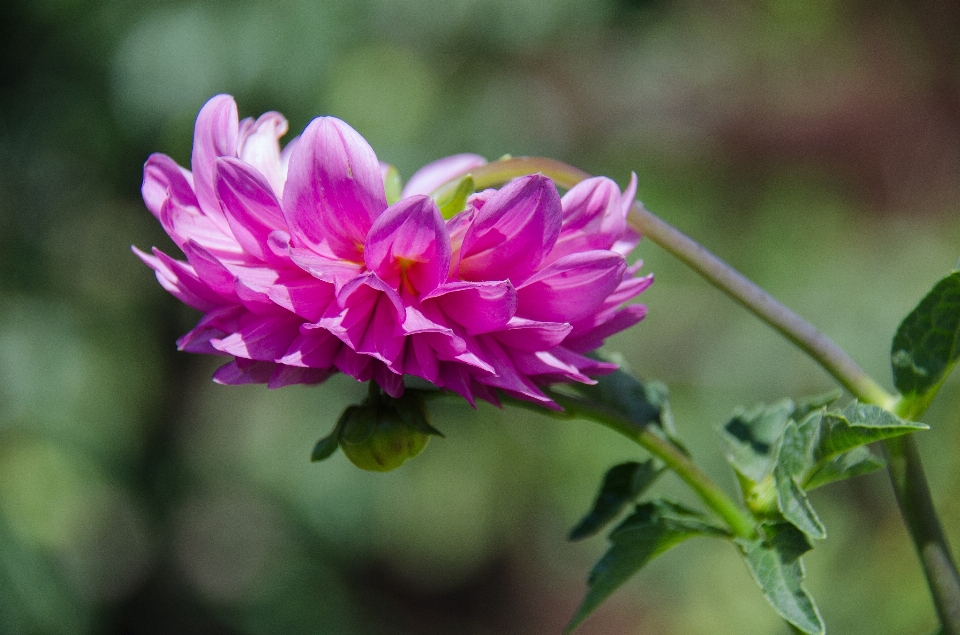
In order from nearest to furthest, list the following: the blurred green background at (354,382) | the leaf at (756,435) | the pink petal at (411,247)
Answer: the pink petal at (411,247) < the leaf at (756,435) < the blurred green background at (354,382)

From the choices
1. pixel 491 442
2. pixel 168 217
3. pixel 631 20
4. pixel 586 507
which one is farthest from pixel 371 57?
pixel 168 217

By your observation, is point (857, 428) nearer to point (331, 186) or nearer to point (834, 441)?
point (834, 441)

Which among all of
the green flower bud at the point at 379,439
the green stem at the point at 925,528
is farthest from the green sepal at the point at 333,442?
the green stem at the point at 925,528

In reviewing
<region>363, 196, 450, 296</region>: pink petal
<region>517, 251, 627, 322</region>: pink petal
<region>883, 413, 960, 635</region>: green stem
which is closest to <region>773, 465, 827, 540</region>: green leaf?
<region>883, 413, 960, 635</region>: green stem

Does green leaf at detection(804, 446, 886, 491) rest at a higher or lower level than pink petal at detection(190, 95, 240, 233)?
lower

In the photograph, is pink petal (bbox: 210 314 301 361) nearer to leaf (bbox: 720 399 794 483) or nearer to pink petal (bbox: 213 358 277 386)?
pink petal (bbox: 213 358 277 386)

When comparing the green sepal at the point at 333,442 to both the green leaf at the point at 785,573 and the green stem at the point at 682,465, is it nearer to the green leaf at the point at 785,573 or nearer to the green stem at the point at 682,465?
the green stem at the point at 682,465
